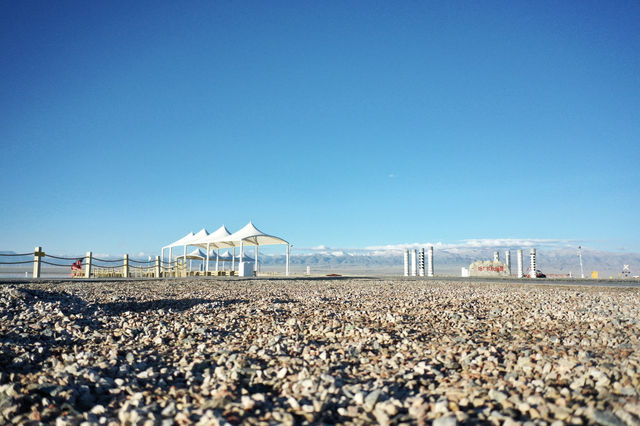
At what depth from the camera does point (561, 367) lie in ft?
11.1

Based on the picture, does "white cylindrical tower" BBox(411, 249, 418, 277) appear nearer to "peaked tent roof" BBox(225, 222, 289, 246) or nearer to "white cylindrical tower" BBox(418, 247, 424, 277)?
"white cylindrical tower" BBox(418, 247, 424, 277)

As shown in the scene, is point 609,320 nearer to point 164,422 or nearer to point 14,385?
point 164,422

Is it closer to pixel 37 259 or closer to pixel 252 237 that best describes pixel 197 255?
pixel 252 237

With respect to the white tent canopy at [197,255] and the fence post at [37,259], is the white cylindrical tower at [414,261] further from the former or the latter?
the fence post at [37,259]

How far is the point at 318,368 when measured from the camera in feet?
12.0

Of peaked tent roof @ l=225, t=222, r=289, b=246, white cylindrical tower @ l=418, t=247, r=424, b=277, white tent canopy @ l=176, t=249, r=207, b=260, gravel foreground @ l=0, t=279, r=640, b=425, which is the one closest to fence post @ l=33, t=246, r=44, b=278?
gravel foreground @ l=0, t=279, r=640, b=425

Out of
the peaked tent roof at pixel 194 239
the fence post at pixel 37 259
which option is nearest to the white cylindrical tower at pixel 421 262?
the peaked tent roof at pixel 194 239

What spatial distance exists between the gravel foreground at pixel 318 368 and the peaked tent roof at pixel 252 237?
20118 millimetres

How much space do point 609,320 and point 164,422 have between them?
6221 millimetres

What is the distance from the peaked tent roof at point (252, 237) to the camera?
88.1 feet

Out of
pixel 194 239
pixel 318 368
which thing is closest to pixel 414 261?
pixel 194 239

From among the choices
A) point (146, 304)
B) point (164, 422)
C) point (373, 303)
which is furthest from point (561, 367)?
point (146, 304)

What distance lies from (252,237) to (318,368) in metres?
25.0

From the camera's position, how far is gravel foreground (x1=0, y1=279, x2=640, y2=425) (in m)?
2.64
